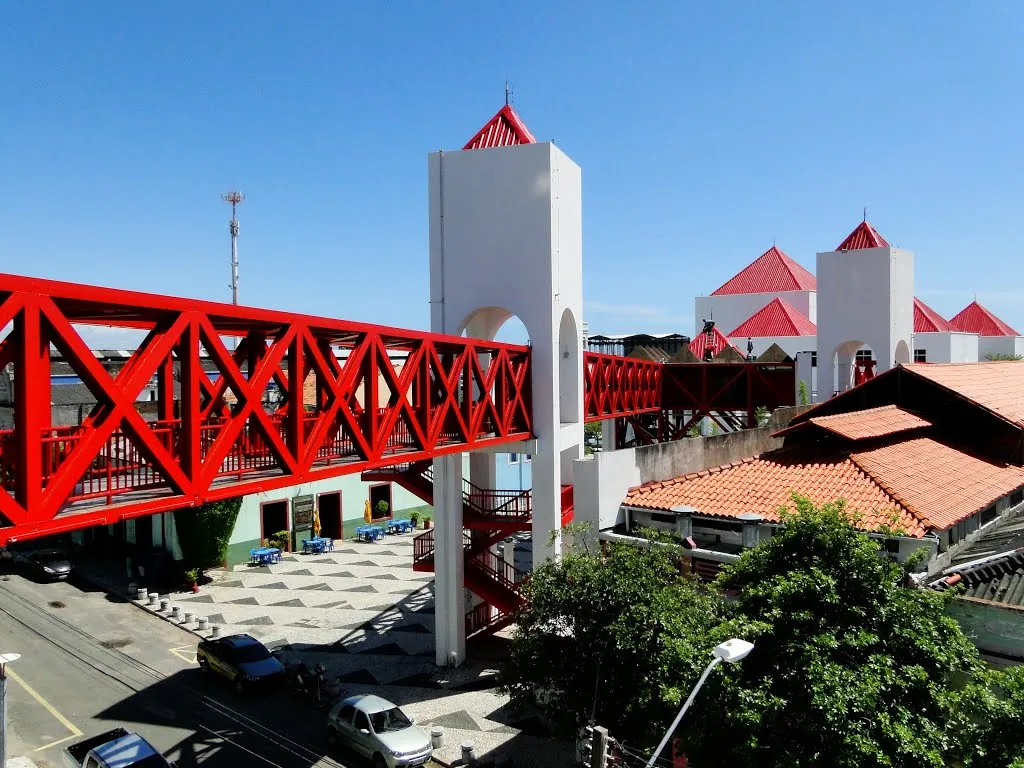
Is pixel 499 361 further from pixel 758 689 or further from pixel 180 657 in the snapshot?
pixel 180 657

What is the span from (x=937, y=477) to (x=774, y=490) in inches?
156

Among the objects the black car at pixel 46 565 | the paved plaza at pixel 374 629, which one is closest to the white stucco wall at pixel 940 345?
the paved plaza at pixel 374 629

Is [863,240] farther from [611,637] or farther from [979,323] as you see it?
[979,323]

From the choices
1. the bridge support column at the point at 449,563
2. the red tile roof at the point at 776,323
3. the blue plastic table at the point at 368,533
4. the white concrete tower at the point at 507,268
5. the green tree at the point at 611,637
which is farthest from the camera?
the red tile roof at the point at 776,323

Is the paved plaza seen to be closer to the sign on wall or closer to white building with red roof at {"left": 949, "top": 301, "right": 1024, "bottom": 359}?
the sign on wall

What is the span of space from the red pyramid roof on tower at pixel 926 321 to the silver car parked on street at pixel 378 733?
53087mm

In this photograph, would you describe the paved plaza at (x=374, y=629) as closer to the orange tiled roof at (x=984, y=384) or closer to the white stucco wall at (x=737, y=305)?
the orange tiled roof at (x=984, y=384)

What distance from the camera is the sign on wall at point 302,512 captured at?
105ft

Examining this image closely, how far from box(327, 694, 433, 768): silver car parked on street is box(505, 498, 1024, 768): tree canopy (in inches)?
112

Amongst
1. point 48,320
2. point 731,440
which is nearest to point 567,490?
point 731,440

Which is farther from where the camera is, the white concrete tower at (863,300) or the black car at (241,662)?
the white concrete tower at (863,300)

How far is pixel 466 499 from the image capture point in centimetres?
2009

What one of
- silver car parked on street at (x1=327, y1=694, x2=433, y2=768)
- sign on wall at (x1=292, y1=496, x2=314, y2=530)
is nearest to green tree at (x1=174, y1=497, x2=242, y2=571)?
Result: sign on wall at (x1=292, y1=496, x2=314, y2=530)

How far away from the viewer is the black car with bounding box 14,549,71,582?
27891 mm
